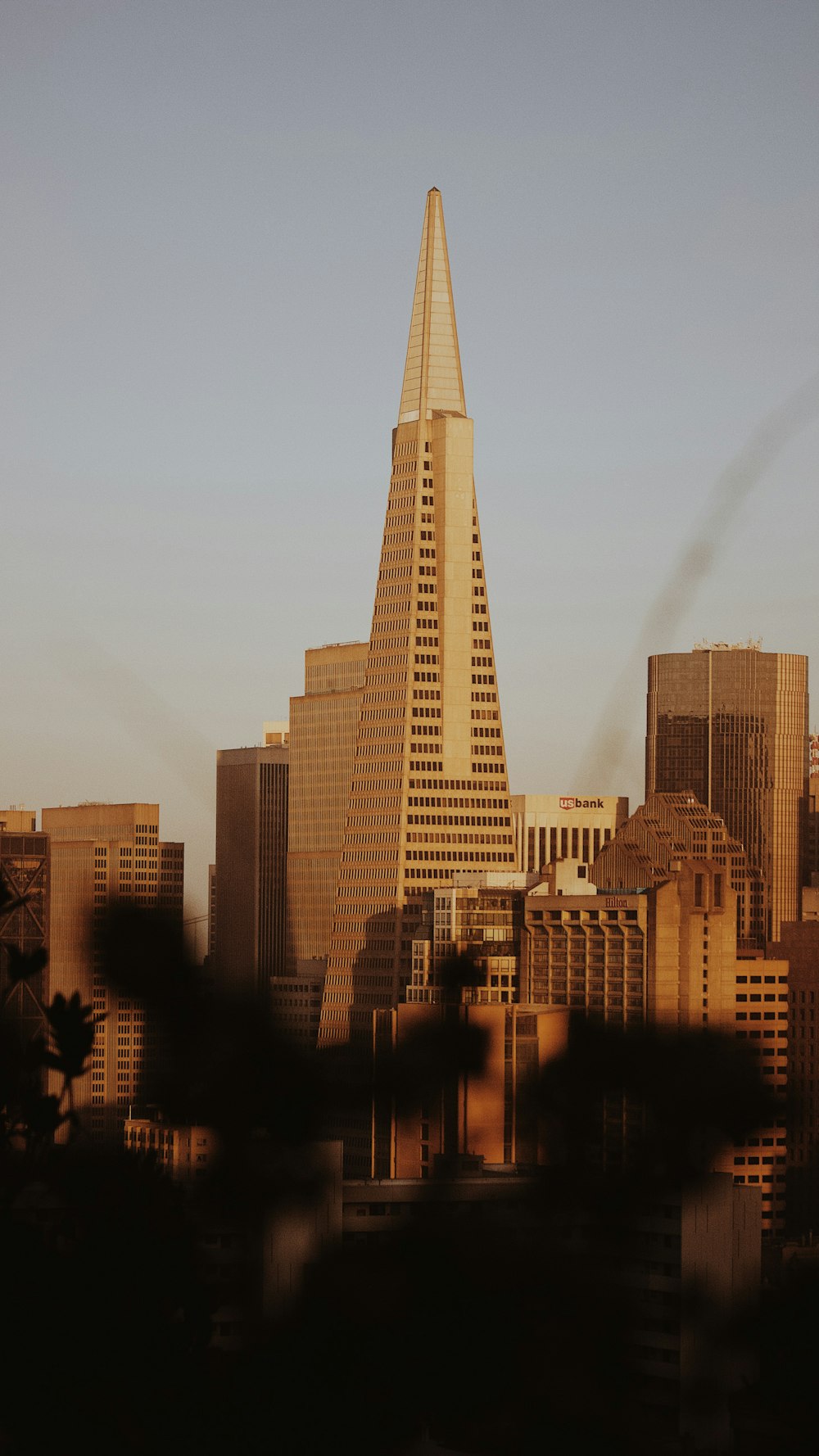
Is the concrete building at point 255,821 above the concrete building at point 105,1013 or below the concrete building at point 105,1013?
above

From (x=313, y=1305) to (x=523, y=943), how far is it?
46333 millimetres

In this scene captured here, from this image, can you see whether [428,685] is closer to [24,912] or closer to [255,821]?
[255,821]

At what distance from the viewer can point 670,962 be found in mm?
50219

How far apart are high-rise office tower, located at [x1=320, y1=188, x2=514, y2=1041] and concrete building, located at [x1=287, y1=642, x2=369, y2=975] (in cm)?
615

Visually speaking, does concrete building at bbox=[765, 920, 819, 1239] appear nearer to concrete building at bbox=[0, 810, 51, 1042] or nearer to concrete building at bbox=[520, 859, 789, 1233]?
concrete building at bbox=[520, 859, 789, 1233]

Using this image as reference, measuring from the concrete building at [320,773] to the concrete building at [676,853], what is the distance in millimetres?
11045

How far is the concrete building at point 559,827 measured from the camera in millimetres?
92062

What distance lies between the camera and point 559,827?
93.4 meters

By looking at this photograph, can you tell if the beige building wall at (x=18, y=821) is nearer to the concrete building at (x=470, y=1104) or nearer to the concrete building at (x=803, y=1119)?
the concrete building at (x=803, y=1119)

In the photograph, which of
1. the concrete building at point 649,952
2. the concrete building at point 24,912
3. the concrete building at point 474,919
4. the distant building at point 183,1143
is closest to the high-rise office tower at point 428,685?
the concrete building at point 474,919

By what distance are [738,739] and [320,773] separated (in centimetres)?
2898

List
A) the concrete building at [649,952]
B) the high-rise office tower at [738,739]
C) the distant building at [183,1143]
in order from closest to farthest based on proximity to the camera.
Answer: the distant building at [183,1143] → the concrete building at [649,952] → the high-rise office tower at [738,739]

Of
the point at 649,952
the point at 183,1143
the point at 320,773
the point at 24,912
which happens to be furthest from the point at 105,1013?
the point at 320,773

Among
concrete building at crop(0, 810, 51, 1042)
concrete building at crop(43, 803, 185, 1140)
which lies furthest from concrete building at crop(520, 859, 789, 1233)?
concrete building at crop(43, 803, 185, 1140)
